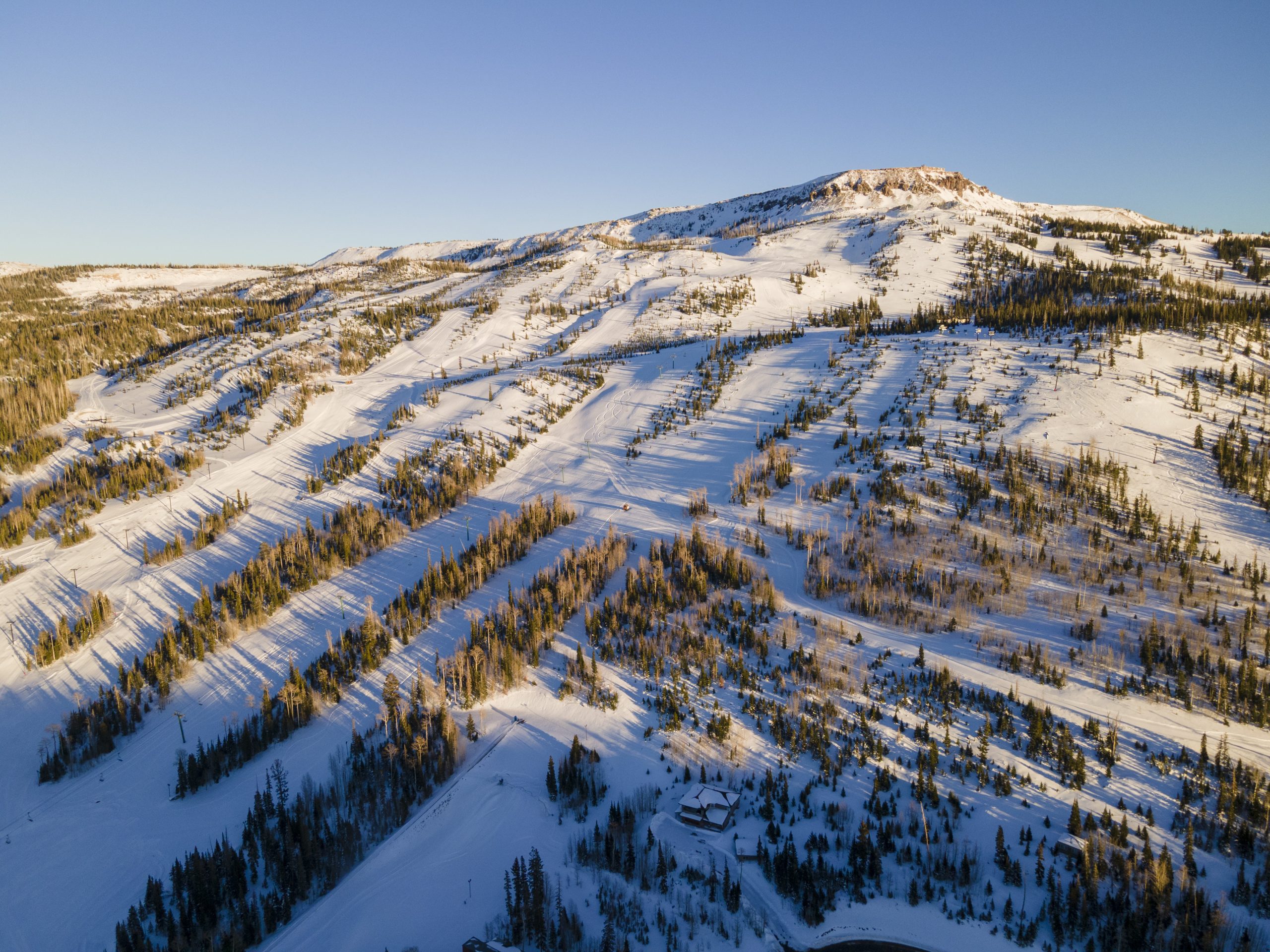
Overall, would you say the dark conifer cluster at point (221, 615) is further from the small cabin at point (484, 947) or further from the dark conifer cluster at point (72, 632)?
the small cabin at point (484, 947)

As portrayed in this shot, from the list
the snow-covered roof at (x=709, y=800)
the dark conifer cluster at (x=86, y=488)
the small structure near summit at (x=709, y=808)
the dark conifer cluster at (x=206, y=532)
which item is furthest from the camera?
the dark conifer cluster at (x=86, y=488)

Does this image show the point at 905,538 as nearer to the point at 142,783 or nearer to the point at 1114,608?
the point at 1114,608

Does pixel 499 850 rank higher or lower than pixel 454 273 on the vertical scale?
lower

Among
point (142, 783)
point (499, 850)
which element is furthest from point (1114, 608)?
point (142, 783)

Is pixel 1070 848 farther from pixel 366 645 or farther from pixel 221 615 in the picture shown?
pixel 221 615

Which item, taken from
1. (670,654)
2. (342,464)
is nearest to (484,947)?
(670,654)

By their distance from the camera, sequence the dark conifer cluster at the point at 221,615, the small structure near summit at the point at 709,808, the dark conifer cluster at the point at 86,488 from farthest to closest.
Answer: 1. the dark conifer cluster at the point at 86,488
2. the dark conifer cluster at the point at 221,615
3. the small structure near summit at the point at 709,808

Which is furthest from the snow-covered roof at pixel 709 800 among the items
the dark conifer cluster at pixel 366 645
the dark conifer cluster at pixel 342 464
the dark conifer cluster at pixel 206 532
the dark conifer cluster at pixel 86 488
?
the dark conifer cluster at pixel 86 488
